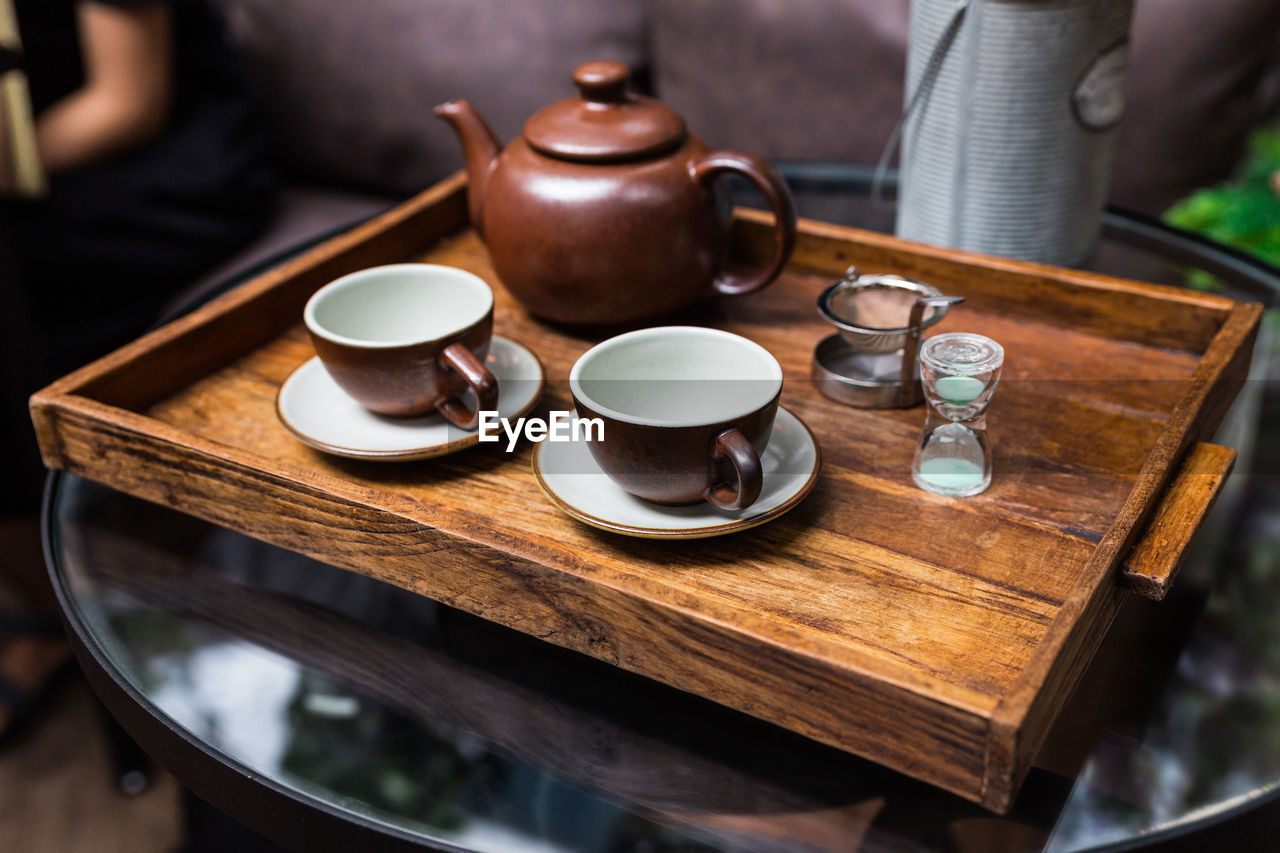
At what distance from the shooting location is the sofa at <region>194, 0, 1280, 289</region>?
1229mm

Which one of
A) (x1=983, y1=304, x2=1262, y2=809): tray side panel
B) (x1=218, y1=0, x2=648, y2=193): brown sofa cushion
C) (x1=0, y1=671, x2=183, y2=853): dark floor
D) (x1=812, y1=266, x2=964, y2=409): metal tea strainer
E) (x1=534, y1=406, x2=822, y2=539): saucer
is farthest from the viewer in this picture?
(x1=218, y1=0, x2=648, y2=193): brown sofa cushion

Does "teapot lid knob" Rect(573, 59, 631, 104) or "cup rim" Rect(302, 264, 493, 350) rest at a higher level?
"teapot lid knob" Rect(573, 59, 631, 104)

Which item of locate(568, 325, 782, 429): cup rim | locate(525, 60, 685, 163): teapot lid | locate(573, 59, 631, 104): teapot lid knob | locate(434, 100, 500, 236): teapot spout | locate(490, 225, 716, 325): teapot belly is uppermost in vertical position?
locate(573, 59, 631, 104): teapot lid knob

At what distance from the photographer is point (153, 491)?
66 centimetres

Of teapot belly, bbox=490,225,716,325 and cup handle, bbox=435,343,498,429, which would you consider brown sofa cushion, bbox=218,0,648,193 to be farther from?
cup handle, bbox=435,343,498,429

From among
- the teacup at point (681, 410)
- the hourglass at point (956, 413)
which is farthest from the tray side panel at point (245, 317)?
the hourglass at point (956, 413)

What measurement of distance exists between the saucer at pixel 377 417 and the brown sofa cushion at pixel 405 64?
2.44 ft

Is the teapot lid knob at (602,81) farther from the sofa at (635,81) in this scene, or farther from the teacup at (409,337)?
the sofa at (635,81)

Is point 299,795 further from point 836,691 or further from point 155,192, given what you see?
point 155,192

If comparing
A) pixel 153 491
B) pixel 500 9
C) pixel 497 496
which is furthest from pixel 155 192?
pixel 497 496

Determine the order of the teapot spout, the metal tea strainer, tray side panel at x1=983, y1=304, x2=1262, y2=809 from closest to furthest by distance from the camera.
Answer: tray side panel at x1=983, y1=304, x2=1262, y2=809
the metal tea strainer
the teapot spout

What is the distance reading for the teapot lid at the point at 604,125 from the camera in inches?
28.1

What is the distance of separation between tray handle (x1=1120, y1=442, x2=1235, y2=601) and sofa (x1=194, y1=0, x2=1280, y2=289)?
2.40 feet

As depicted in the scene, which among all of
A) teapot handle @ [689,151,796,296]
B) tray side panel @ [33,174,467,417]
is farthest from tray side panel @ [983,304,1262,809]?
tray side panel @ [33,174,467,417]
